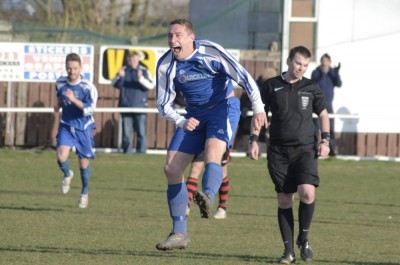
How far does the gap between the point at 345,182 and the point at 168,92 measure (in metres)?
10.8

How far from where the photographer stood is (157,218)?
45.2 ft

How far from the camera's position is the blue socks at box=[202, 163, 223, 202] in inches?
357

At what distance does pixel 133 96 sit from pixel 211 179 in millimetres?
13410

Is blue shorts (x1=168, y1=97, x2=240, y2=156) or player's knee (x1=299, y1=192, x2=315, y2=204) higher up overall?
blue shorts (x1=168, y1=97, x2=240, y2=156)

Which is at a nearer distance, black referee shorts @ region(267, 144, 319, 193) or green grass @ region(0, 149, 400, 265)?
black referee shorts @ region(267, 144, 319, 193)

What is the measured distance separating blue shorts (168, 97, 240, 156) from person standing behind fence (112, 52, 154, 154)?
12.2 metres

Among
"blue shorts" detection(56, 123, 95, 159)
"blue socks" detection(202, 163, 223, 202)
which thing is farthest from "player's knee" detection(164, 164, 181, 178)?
"blue shorts" detection(56, 123, 95, 159)

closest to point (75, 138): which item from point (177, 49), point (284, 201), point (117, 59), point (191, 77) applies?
point (284, 201)

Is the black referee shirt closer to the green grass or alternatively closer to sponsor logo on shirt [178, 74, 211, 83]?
sponsor logo on shirt [178, 74, 211, 83]

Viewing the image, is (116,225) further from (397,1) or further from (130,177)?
(397,1)

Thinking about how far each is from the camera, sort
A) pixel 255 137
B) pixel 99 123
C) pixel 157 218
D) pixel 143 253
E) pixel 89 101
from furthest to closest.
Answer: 1. pixel 99 123
2. pixel 89 101
3. pixel 157 218
4. pixel 143 253
5. pixel 255 137

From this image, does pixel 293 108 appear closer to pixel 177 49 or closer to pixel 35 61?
pixel 177 49

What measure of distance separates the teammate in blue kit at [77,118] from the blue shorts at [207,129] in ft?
16.5

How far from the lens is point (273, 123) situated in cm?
1011
